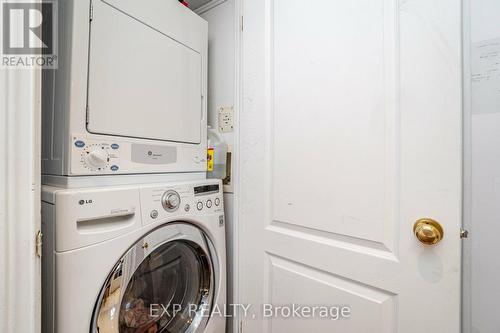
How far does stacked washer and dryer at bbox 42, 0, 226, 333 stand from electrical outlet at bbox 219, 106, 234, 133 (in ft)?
0.54

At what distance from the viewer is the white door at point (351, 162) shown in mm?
734

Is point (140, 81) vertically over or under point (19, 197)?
over

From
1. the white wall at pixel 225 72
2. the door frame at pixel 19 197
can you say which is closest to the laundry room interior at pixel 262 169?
the door frame at pixel 19 197

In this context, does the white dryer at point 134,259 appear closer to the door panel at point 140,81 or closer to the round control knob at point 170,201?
the round control knob at point 170,201

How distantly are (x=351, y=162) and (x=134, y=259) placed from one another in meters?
0.89

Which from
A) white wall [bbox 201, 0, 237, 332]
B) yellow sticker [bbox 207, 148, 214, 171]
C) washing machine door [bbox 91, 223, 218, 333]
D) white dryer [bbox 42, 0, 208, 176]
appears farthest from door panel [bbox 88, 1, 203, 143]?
washing machine door [bbox 91, 223, 218, 333]

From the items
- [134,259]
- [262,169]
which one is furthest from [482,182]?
[134,259]

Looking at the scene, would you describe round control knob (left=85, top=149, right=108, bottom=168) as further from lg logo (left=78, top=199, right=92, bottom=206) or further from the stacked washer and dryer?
lg logo (left=78, top=199, right=92, bottom=206)

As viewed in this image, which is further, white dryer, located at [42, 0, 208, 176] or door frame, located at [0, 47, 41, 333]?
white dryer, located at [42, 0, 208, 176]

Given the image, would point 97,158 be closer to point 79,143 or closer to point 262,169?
point 79,143

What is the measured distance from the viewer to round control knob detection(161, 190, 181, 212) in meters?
0.96

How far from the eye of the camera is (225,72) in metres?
1.42

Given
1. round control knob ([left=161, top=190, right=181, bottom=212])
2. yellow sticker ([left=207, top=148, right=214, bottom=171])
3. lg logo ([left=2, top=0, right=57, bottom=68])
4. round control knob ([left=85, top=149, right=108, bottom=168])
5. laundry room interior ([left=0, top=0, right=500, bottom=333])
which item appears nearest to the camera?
lg logo ([left=2, top=0, right=57, bottom=68])

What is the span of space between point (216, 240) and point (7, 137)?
0.87 meters
